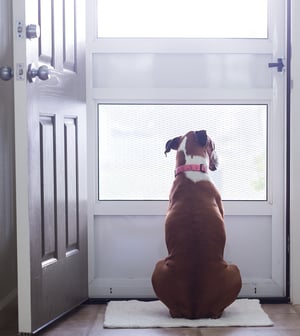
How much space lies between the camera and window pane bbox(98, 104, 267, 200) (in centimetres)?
310

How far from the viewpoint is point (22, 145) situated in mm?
2354

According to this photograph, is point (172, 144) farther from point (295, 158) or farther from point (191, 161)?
point (295, 158)

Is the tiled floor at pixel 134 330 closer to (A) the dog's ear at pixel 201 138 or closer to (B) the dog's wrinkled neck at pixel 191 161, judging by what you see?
(B) the dog's wrinkled neck at pixel 191 161

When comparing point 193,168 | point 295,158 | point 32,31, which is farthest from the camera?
point 295,158

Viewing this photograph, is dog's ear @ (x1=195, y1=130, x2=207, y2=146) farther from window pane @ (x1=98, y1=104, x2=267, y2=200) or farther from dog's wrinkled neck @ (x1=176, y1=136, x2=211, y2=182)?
window pane @ (x1=98, y1=104, x2=267, y2=200)

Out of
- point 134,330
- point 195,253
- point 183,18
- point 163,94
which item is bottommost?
point 134,330

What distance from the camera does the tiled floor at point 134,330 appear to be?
8.33ft

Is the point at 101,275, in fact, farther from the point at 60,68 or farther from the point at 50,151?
the point at 60,68

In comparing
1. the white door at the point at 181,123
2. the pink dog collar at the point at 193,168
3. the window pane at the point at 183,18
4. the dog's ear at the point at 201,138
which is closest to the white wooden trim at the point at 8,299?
the white door at the point at 181,123

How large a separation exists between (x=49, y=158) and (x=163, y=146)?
707 mm

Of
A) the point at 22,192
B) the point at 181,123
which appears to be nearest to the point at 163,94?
the point at 181,123

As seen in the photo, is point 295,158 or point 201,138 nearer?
Result: point 201,138

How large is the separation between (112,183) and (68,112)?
0.49 m

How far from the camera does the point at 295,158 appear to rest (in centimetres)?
298
